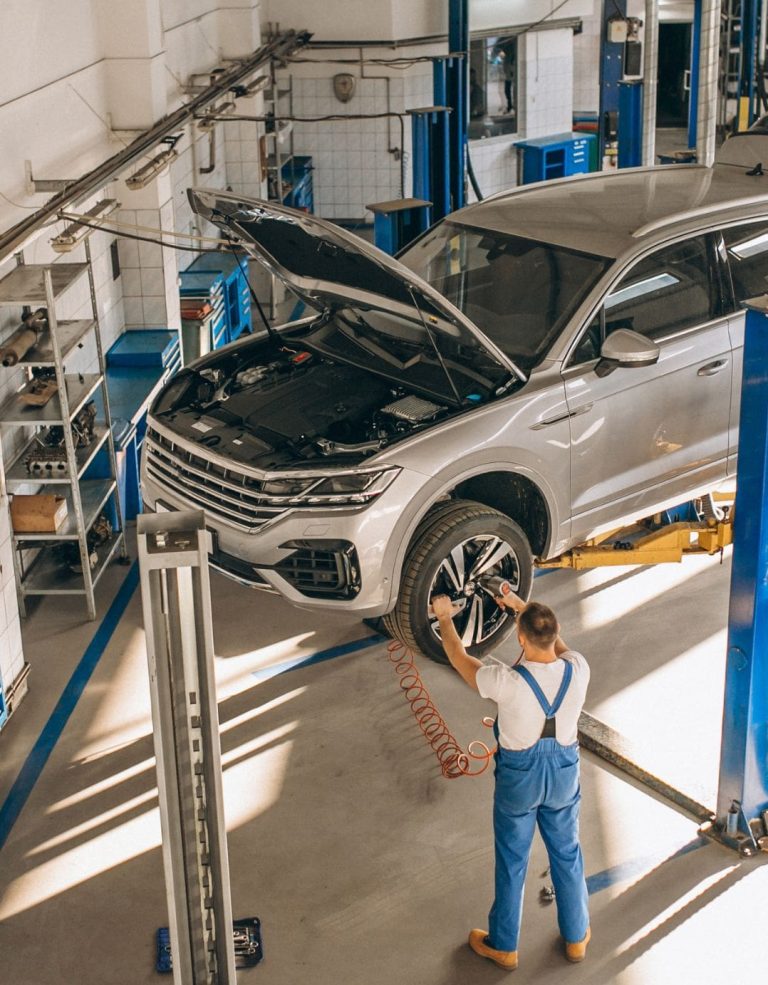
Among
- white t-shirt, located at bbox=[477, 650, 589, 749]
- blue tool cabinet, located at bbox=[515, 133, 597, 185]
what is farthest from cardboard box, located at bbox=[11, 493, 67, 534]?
blue tool cabinet, located at bbox=[515, 133, 597, 185]

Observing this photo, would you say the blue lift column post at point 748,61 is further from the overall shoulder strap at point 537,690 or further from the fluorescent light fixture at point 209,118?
the overall shoulder strap at point 537,690

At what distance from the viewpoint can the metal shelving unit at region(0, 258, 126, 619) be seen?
588 cm

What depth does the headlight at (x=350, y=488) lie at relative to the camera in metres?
5.07

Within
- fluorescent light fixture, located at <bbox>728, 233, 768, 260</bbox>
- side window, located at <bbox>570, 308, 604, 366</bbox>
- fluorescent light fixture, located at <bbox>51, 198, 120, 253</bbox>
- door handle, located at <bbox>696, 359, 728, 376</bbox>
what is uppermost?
fluorescent light fixture, located at <bbox>51, 198, 120, 253</bbox>

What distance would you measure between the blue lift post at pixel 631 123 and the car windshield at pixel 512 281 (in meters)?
2.72

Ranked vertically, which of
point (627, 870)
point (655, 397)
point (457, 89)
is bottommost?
point (627, 870)

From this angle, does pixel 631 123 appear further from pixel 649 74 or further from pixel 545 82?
pixel 545 82

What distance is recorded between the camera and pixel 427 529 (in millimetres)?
5355

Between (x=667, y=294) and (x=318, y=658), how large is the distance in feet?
7.75

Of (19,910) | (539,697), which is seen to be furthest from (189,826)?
(19,910)

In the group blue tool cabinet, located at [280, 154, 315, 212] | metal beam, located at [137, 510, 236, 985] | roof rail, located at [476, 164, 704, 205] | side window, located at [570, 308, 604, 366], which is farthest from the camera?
blue tool cabinet, located at [280, 154, 315, 212]

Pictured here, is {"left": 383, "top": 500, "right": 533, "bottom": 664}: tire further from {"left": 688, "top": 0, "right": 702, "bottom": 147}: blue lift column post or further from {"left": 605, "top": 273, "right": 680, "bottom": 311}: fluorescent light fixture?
{"left": 688, "top": 0, "right": 702, "bottom": 147}: blue lift column post

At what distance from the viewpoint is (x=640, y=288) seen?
5.75 meters

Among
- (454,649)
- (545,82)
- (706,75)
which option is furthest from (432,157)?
(454,649)
